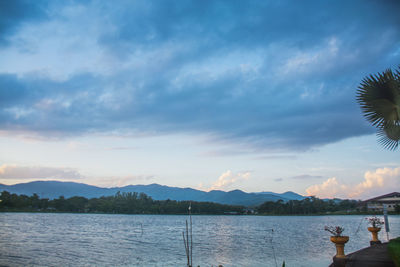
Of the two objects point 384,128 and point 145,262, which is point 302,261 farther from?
point 384,128

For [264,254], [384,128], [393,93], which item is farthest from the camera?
[264,254]

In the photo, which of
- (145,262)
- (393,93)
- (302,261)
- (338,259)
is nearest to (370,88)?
(393,93)

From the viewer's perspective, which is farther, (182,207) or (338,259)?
(182,207)

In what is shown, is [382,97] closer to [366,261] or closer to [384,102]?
[384,102]

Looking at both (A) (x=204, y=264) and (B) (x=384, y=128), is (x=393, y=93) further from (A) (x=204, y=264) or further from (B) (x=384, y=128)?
(A) (x=204, y=264)

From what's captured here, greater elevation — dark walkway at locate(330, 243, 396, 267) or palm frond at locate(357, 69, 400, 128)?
palm frond at locate(357, 69, 400, 128)

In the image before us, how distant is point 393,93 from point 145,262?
21696 millimetres

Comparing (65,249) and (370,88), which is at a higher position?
(370,88)

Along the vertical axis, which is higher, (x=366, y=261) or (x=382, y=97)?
(x=382, y=97)

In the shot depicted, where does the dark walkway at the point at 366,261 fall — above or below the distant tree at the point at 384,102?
below

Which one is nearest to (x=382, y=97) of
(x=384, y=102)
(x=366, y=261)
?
(x=384, y=102)

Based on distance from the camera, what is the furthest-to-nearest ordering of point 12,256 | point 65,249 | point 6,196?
point 6,196, point 65,249, point 12,256

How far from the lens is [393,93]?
11836 mm

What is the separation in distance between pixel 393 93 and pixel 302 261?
17845mm
